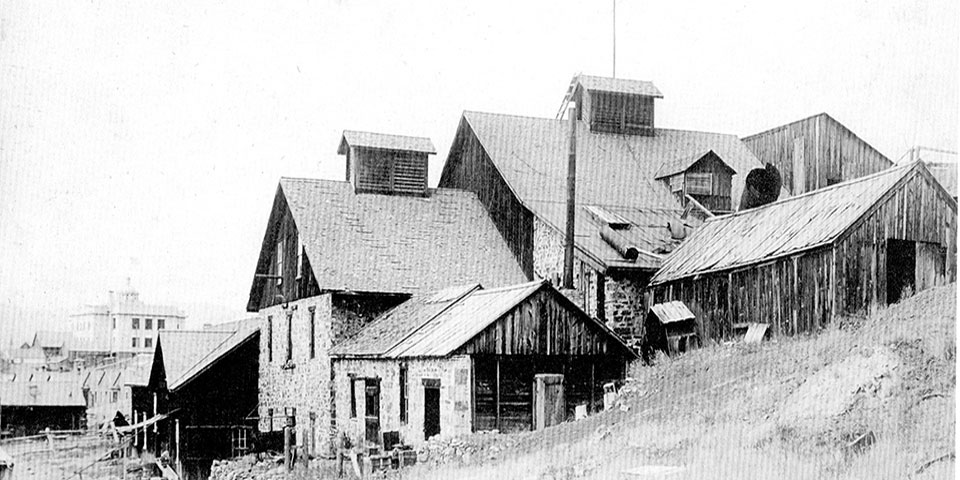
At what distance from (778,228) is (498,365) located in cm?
371

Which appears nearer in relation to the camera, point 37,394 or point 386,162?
point 37,394

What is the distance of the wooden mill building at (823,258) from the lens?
10109mm

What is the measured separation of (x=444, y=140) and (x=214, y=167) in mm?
2669

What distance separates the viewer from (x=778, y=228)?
12.0 meters

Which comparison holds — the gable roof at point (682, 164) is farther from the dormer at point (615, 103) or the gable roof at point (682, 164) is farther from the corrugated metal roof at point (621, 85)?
the corrugated metal roof at point (621, 85)

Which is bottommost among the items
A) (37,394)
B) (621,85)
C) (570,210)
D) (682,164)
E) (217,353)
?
(37,394)

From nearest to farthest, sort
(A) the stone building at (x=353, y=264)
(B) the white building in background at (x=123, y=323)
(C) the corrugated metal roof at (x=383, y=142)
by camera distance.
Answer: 1. (B) the white building in background at (x=123, y=323)
2. (C) the corrugated metal roof at (x=383, y=142)
3. (A) the stone building at (x=353, y=264)

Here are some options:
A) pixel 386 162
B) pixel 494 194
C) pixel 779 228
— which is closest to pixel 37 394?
pixel 386 162

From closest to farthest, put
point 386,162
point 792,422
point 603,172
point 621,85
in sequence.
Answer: point 792,422
point 621,85
point 386,162
point 603,172

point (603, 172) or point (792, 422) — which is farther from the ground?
point (603, 172)

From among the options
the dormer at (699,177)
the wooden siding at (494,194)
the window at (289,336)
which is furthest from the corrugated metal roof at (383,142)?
the dormer at (699,177)

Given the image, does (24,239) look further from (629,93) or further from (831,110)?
(831,110)

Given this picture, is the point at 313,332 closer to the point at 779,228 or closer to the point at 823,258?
the point at 779,228

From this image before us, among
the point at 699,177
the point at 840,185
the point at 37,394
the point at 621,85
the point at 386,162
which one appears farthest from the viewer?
the point at 699,177
